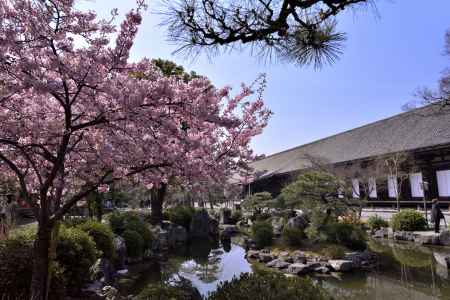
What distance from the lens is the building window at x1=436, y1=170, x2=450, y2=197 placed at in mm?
16219

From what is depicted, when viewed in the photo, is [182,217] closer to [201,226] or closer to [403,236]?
[201,226]

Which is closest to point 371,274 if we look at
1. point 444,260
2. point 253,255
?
point 444,260

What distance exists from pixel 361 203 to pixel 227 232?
26.5ft

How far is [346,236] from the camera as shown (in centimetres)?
1084

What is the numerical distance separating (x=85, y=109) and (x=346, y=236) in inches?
374

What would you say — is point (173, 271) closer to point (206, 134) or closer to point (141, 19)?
point (206, 134)

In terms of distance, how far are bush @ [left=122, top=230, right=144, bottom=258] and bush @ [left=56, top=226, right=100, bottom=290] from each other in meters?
4.07

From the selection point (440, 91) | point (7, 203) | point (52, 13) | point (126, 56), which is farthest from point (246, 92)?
point (7, 203)

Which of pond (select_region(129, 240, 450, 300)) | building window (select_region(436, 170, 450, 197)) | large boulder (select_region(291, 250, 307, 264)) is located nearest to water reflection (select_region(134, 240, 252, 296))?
pond (select_region(129, 240, 450, 300))

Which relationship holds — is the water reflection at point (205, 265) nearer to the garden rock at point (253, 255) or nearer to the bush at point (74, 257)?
the garden rock at point (253, 255)

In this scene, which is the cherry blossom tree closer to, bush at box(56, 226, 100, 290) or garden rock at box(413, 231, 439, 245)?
bush at box(56, 226, 100, 290)

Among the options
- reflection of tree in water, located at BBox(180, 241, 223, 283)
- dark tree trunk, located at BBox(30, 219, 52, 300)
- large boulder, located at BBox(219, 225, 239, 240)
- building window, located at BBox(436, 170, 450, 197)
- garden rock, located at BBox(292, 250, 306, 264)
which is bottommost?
reflection of tree in water, located at BBox(180, 241, 223, 283)

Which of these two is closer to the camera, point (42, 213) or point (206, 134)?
point (42, 213)

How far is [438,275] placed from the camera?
26.7 ft
